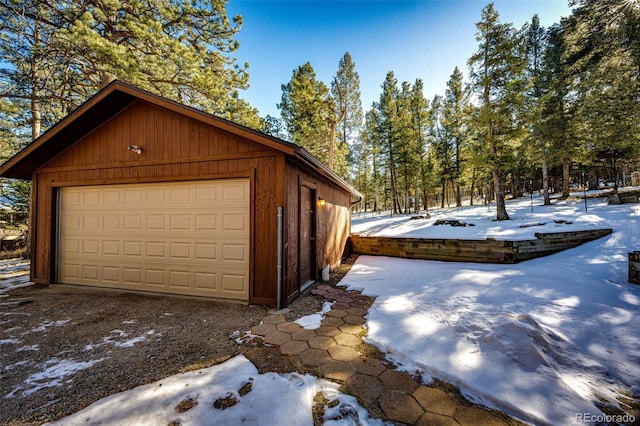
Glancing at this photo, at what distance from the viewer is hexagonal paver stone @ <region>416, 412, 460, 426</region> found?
169 centimetres

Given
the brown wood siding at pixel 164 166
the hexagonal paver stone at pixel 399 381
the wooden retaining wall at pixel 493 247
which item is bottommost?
the hexagonal paver stone at pixel 399 381

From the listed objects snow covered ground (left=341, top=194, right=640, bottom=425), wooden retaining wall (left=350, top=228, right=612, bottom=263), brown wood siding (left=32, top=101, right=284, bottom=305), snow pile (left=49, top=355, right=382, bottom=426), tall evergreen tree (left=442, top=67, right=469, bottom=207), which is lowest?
snow pile (left=49, top=355, right=382, bottom=426)

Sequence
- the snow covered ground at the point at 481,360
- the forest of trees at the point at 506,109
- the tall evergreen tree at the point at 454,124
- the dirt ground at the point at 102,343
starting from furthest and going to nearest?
the tall evergreen tree at the point at 454,124, the forest of trees at the point at 506,109, the dirt ground at the point at 102,343, the snow covered ground at the point at 481,360

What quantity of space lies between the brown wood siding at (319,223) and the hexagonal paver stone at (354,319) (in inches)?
46.9

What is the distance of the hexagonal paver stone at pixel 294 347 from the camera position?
2.65 metres

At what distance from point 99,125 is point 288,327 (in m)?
5.96

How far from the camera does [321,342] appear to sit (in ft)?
9.39

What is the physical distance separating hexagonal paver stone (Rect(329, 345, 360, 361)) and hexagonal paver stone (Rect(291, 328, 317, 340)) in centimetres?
42

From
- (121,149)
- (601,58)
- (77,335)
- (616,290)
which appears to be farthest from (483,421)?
(601,58)

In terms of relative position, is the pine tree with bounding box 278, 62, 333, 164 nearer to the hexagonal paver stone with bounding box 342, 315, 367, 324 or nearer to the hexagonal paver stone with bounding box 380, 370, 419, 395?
the hexagonal paver stone with bounding box 342, 315, 367, 324

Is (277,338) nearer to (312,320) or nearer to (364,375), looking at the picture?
(312,320)

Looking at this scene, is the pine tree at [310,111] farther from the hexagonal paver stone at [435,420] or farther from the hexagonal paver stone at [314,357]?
the hexagonal paver stone at [435,420]

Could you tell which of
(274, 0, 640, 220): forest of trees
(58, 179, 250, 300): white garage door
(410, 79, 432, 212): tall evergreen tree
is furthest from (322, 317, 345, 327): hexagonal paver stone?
(410, 79, 432, 212): tall evergreen tree

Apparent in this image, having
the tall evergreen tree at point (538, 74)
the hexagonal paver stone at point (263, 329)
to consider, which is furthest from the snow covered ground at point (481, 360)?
the tall evergreen tree at point (538, 74)
